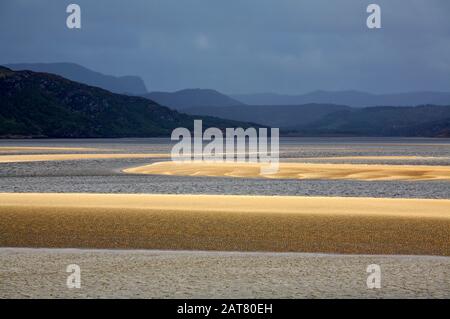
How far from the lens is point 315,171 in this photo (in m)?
46.0

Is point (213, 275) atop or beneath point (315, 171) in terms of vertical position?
atop

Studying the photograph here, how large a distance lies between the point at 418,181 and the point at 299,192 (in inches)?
367

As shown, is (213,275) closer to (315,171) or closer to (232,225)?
(232,225)

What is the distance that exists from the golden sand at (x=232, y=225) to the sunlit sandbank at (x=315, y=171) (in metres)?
14.7

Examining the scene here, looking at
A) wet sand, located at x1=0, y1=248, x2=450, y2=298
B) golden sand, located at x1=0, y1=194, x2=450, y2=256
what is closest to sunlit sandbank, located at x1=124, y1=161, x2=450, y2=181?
golden sand, located at x1=0, y1=194, x2=450, y2=256

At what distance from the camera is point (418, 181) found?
3812 cm

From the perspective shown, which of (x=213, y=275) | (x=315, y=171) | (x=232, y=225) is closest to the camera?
(x=213, y=275)

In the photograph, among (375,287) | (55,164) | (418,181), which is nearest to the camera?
(375,287)

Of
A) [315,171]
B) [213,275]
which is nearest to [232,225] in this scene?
[213,275]

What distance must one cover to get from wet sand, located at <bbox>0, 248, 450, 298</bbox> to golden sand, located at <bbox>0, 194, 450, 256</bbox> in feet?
4.77

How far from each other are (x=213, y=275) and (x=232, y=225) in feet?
21.8

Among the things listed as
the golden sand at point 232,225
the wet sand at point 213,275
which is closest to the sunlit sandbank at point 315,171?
the golden sand at point 232,225
